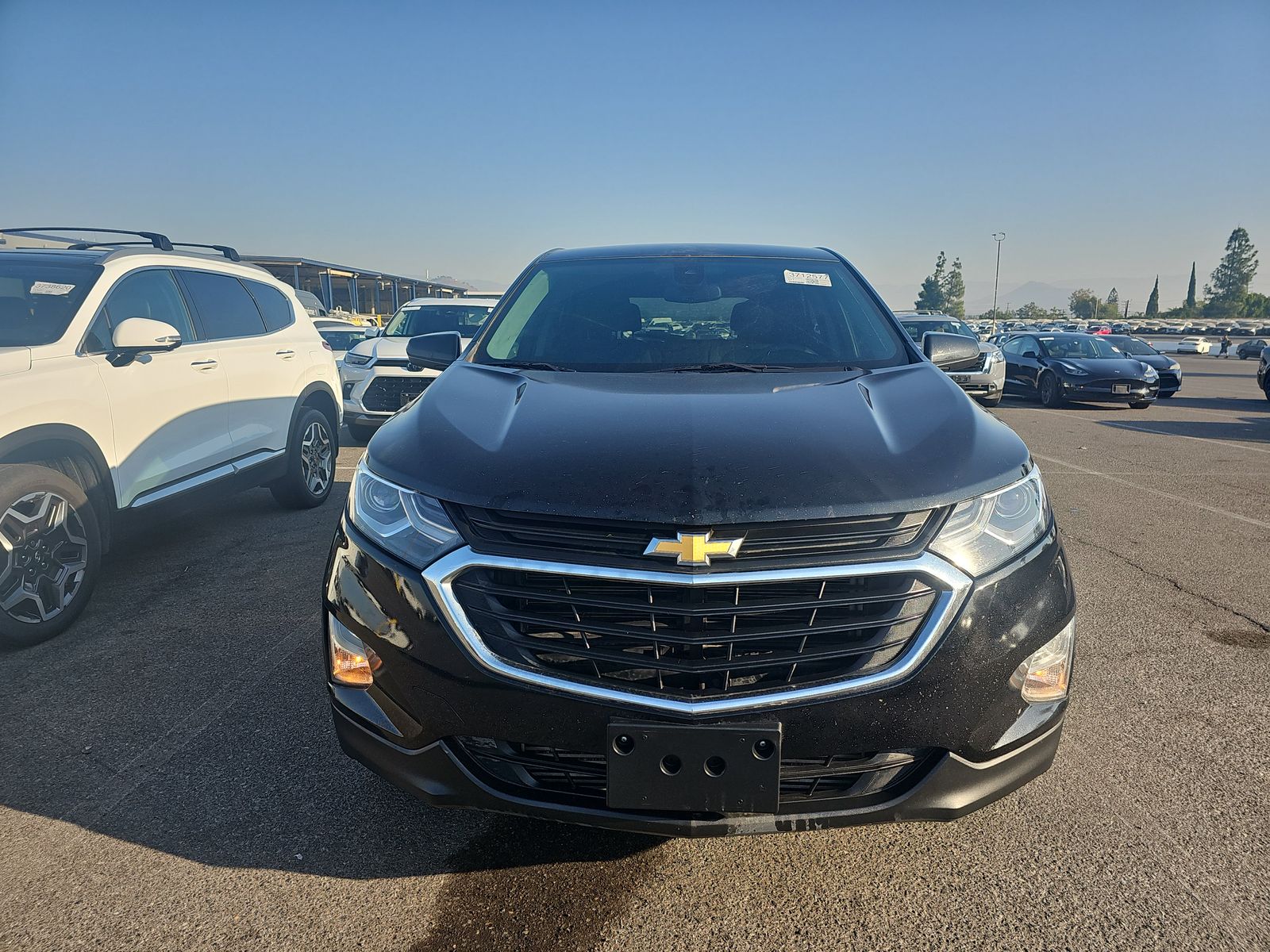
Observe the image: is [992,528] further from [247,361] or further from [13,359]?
[247,361]

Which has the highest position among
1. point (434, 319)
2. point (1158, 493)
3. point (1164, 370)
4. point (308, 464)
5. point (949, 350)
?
point (949, 350)

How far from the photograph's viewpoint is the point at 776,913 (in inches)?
82.7

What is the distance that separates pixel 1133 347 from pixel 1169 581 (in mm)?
18134

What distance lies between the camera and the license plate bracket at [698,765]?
5.94ft

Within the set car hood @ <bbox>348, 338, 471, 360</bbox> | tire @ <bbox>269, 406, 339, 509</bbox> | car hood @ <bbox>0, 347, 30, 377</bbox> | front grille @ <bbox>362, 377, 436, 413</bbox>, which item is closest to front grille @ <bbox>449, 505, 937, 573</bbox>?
car hood @ <bbox>0, 347, 30, 377</bbox>

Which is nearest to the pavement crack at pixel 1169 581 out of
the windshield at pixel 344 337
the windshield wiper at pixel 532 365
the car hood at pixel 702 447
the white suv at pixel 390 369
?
the car hood at pixel 702 447

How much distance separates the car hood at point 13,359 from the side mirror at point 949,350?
3.91m

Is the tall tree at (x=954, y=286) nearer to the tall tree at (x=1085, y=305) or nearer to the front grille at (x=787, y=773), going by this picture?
the tall tree at (x=1085, y=305)

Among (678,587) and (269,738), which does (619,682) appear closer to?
(678,587)

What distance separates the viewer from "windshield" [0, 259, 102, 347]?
13.5 feet

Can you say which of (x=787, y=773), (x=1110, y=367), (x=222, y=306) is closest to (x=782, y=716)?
(x=787, y=773)

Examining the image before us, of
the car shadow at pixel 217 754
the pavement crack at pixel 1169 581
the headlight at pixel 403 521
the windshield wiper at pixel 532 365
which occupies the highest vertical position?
the windshield wiper at pixel 532 365

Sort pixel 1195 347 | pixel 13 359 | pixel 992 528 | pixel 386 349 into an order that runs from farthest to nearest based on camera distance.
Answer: pixel 1195 347
pixel 386 349
pixel 13 359
pixel 992 528

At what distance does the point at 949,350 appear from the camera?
3406 millimetres
